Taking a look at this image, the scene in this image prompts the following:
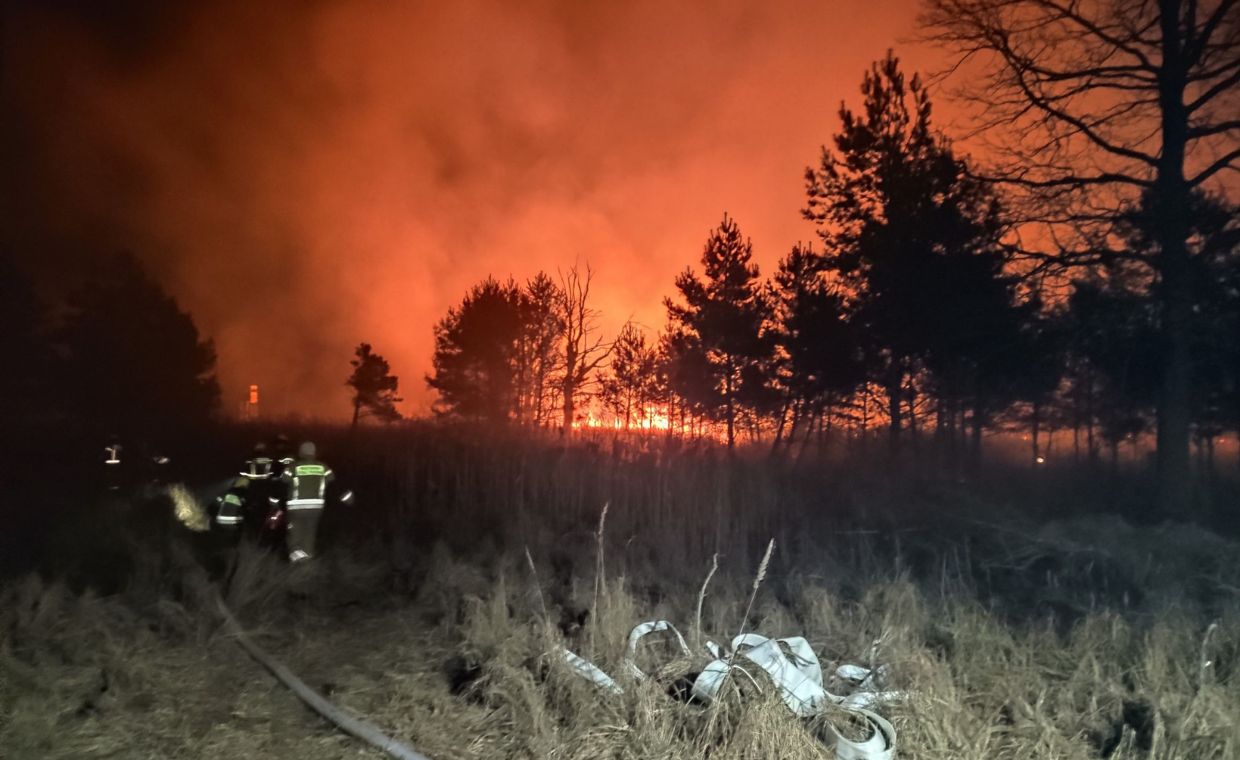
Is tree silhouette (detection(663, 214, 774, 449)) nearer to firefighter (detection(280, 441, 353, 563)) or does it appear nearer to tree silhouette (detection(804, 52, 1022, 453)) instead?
tree silhouette (detection(804, 52, 1022, 453))

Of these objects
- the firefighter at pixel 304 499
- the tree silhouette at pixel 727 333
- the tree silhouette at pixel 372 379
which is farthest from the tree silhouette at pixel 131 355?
the firefighter at pixel 304 499

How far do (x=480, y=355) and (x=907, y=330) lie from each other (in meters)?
23.8

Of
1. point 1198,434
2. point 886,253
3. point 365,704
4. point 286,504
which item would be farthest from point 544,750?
point 1198,434

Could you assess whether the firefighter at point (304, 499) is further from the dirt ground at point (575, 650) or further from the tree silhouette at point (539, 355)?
the tree silhouette at point (539, 355)

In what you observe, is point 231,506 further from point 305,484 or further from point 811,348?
point 811,348

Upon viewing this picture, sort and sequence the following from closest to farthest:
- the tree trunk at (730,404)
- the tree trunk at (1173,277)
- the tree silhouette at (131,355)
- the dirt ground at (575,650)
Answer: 1. the dirt ground at (575,650)
2. the tree trunk at (1173,277)
3. the tree trunk at (730,404)
4. the tree silhouette at (131,355)

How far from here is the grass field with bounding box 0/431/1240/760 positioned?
4895mm

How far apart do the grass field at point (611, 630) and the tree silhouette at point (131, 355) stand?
3221cm

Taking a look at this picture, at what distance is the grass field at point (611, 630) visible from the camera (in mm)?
4895

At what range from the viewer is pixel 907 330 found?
19.7m

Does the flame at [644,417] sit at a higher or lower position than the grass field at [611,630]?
higher

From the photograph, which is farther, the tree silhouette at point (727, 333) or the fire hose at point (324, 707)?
the tree silhouette at point (727, 333)

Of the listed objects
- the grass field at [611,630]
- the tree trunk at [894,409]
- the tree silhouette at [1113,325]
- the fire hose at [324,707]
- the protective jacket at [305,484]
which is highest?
the tree silhouette at [1113,325]

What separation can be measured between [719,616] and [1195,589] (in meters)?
5.13
